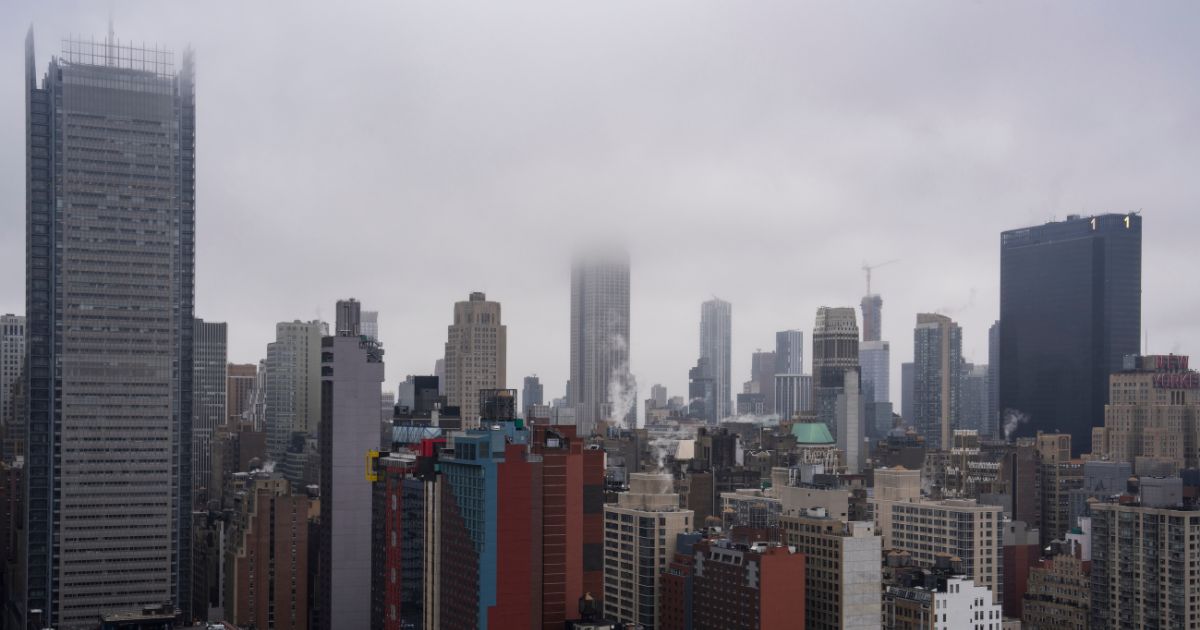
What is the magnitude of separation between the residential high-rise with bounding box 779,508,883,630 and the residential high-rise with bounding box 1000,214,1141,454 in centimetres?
10110

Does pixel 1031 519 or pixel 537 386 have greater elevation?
pixel 537 386

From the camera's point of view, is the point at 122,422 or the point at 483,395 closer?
the point at 483,395

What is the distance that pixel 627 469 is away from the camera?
116 m

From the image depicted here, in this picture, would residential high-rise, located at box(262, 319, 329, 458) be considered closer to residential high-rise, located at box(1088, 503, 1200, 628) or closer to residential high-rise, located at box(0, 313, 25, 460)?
residential high-rise, located at box(0, 313, 25, 460)

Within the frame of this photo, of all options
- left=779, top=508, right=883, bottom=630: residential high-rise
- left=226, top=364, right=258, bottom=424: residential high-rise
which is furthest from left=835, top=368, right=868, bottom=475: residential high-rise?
left=779, top=508, right=883, bottom=630: residential high-rise

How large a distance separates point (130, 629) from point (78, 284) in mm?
31147

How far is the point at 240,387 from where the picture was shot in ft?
564

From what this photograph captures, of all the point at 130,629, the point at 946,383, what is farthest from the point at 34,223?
the point at 946,383

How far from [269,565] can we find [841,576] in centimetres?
4020

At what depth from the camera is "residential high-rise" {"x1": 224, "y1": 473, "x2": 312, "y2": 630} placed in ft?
271

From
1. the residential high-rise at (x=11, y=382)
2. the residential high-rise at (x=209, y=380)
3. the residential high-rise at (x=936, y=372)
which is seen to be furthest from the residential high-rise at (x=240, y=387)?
the residential high-rise at (x=936, y=372)

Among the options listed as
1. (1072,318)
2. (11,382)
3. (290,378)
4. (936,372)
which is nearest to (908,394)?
(936,372)

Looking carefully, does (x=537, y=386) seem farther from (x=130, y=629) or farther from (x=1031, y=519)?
(x=130, y=629)

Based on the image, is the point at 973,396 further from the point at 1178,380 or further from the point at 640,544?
the point at 640,544
